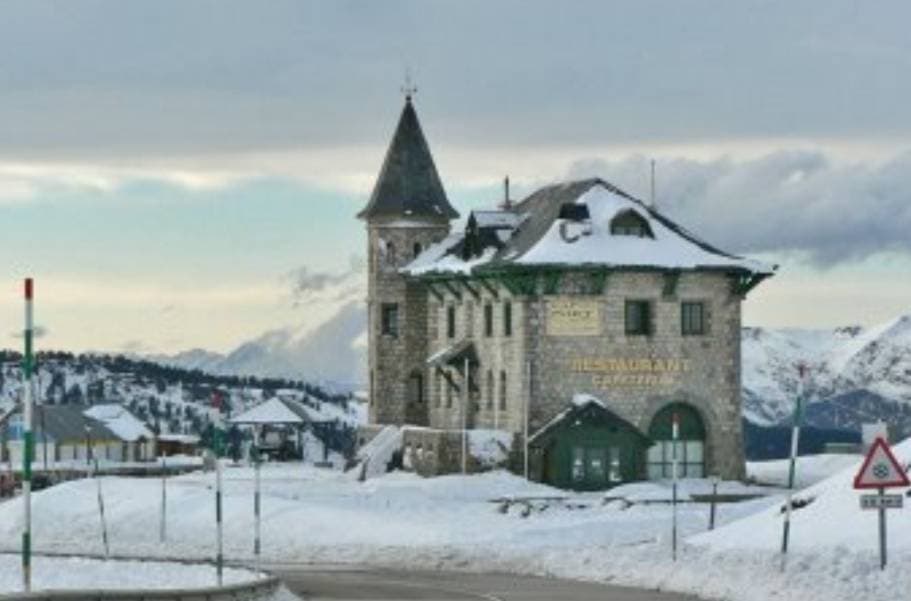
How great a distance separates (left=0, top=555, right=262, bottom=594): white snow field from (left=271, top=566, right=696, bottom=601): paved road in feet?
5.49

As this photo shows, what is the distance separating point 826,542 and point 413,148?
173 feet

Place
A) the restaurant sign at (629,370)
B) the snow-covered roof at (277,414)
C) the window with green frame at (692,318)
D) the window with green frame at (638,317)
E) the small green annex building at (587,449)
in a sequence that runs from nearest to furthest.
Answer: the small green annex building at (587,449), the restaurant sign at (629,370), the window with green frame at (638,317), the window with green frame at (692,318), the snow-covered roof at (277,414)

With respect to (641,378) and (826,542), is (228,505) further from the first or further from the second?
(826,542)

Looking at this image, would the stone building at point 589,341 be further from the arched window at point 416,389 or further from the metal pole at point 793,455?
the metal pole at point 793,455

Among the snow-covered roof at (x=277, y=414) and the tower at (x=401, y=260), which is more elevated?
the tower at (x=401, y=260)

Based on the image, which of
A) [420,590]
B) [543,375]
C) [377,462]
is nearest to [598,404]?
[543,375]

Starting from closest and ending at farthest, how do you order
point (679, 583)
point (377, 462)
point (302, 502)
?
point (679, 583)
point (302, 502)
point (377, 462)

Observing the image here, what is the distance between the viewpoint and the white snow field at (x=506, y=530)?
42.4 m

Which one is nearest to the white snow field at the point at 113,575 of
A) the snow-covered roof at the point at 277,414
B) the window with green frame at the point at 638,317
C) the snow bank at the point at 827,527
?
the snow bank at the point at 827,527

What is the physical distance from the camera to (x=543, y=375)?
82875 mm

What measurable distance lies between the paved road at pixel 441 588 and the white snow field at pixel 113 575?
167 cm

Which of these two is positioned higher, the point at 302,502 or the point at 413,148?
the point at 413,148

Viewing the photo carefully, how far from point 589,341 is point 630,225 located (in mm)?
4332

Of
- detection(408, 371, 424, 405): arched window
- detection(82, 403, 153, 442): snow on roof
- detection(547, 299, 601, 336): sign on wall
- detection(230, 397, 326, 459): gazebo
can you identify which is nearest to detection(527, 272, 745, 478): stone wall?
detection(547, 299, 601, 336): sign on wall
